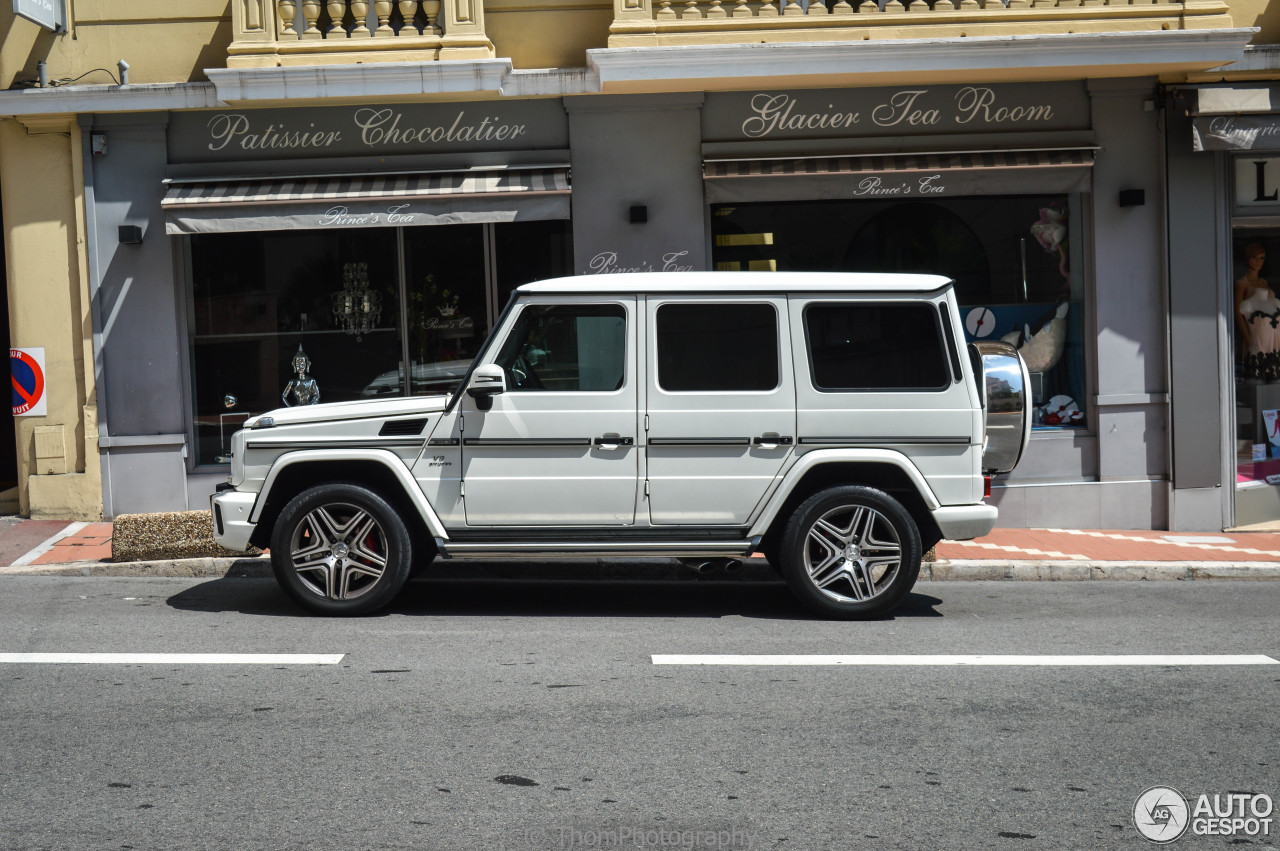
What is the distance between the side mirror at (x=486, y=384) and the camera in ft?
22.5

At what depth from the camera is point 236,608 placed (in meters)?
7.52

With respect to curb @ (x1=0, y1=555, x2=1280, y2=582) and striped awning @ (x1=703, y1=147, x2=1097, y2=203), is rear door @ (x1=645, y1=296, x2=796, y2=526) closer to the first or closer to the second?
curb @ (x1=0, y1=555, x2=1280, y2=582)

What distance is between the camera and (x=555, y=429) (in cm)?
700

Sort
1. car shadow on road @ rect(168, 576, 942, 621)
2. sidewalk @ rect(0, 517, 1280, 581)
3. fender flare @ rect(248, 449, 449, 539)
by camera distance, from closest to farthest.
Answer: fender flare @ rect(248, 449, 449, 539) → car shadow on road @ rect(168, 576, 942, 621) → sidewalk @ rect(0, 517, 1280, 581)

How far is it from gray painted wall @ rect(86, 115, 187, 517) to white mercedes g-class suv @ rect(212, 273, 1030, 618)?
15.3ft

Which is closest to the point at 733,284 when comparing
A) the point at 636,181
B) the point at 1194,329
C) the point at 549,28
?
the point at 636,181

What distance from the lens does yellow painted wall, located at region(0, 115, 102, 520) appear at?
11.2 m

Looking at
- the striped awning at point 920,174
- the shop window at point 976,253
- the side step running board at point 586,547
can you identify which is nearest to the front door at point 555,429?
the side step running board at point 586,547

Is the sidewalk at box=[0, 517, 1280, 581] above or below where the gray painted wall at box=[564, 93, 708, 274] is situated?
below

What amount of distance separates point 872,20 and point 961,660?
272 inches

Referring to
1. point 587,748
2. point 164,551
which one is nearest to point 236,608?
point 164,551

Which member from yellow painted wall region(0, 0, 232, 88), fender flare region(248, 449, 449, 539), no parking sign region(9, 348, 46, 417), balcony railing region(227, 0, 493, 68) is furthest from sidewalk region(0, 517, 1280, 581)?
balcony railing region(227, 0, 493, 68)

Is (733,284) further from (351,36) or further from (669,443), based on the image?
(351,36)

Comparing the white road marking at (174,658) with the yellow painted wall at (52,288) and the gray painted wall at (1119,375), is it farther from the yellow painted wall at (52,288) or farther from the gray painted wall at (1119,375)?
the gray painted wall at (1119,375)
